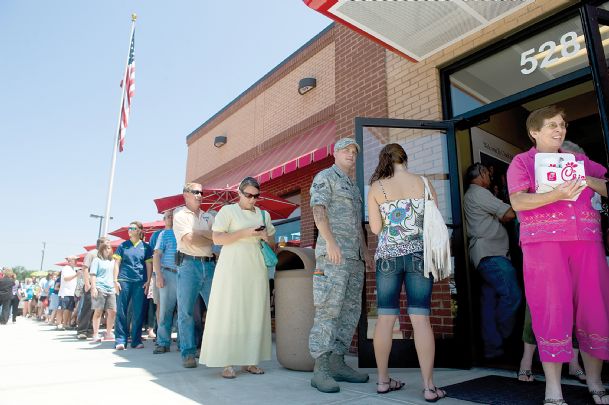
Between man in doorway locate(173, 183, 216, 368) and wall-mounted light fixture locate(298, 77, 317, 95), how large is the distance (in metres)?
5.34

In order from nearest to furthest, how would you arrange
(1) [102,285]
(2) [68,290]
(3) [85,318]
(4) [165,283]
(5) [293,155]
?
(4) [165,283] < (1) [102,285] < (3) [85,318] < (5) [293,155] < (2) [68,290]

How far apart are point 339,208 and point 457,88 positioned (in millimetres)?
2397

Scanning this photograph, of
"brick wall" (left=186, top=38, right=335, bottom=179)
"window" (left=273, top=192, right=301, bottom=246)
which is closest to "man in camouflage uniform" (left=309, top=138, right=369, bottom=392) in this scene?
"window" (left=273, top=192, right=301, bottom=246)

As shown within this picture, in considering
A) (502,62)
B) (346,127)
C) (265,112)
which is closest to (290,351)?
(346,127)

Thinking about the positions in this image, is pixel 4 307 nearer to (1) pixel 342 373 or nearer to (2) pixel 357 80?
(2) pixel 357 80

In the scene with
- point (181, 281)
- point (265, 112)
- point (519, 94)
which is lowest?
point (181, 281)

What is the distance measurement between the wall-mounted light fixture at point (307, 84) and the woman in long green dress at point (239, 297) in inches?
218

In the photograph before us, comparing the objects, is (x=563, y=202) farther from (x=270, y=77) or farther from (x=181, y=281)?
(x=270, y=77)

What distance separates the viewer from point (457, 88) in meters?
4.84

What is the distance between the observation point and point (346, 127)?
607 centimetres

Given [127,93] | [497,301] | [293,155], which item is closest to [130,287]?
[293,155]

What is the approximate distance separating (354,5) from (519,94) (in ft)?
6.13

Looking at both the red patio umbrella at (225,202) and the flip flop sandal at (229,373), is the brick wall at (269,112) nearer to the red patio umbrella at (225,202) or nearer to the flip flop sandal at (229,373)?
the red patio umbrella at (225,202)

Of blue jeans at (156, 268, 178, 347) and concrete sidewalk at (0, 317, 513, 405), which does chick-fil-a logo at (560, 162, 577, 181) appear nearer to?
concrete sidewalk at (0, 317, 513, 405)
